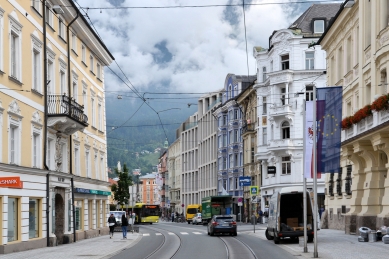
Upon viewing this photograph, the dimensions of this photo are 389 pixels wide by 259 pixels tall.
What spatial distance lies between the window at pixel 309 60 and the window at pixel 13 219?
138ft

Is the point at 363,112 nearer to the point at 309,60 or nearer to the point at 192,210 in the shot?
the point at 309,60

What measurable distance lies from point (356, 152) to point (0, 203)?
730 inches

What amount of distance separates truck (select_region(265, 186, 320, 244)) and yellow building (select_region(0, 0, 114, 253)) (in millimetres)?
10518

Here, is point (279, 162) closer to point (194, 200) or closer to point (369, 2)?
point (369, 2)

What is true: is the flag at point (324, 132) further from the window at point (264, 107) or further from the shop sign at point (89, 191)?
the window at point (264, 107)

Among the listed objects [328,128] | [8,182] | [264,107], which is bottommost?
[8,182]

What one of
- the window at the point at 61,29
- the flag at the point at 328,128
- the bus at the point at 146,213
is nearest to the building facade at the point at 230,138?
the bus at the point at 146,213

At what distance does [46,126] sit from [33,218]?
436cm

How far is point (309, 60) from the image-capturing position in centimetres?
6538

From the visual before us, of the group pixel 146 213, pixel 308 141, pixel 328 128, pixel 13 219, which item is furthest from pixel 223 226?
pixel 146 213

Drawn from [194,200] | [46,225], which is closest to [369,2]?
[46,225]

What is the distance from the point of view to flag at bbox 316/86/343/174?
25.4 meters

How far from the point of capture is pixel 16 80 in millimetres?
27672

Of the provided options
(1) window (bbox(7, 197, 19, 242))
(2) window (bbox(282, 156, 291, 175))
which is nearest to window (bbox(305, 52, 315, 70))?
(2) window (bbox(282, 156, 291, 175))
